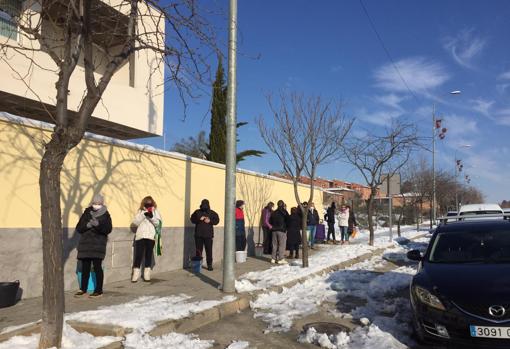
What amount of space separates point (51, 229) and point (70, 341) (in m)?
1.34

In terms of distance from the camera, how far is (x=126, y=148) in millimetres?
10359

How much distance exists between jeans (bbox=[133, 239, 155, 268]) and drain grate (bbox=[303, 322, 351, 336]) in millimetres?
4311

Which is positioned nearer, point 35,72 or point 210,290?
point 210,290

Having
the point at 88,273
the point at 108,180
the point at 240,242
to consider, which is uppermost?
the point at 108,180

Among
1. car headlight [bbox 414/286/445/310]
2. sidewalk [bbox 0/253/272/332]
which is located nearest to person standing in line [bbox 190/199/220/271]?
sidewalk [bbox 0/253/272/332]

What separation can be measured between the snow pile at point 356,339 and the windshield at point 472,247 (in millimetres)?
1323

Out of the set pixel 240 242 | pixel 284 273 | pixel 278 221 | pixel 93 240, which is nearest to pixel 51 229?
pixel 93 240

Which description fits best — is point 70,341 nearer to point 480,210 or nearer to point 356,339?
point 356,339

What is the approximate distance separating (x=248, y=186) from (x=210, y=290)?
6981 mm

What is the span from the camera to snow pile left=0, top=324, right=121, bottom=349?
212 inches

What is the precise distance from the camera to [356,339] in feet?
19.9

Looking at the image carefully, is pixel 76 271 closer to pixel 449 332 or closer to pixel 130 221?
pixel 130 221

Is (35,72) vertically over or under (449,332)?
over

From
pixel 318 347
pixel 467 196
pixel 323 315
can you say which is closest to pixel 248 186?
pixel 323 315
